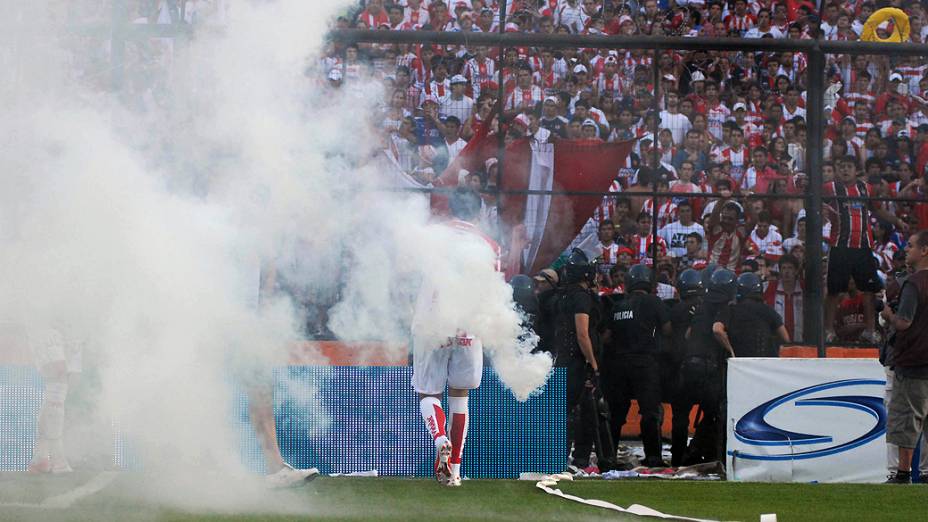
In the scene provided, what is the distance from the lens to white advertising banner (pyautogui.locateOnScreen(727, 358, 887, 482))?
34.0 ft

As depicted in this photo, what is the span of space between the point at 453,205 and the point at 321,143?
3.35m

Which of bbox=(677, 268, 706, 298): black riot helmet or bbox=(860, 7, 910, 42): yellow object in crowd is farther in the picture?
bbox=(860, 7, 910, 42): yellow object in crowd

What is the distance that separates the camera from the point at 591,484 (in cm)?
935

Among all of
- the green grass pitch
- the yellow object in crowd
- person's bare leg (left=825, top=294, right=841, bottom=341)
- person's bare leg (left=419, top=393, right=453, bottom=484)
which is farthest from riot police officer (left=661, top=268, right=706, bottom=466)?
the yellow object in crowd

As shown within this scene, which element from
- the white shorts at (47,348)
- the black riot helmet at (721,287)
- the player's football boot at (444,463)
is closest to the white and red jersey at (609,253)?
the black riot helmet at (721,287)

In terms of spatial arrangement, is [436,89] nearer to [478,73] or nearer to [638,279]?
[478,73]

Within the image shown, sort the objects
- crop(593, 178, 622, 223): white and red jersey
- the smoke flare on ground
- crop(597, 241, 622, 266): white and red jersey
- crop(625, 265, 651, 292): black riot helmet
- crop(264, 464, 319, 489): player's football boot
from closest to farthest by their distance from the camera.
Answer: the smoke flare on ground < crop(264, 464, 319, 489): player's football boot < crop(625, 265, 651, 292): black riot helmet < crop(593, 178, 622, 223): white and red jersey < crop(597, 241, 622, 266): white and red jersey

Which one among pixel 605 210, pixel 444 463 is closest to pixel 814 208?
pixel 605 210

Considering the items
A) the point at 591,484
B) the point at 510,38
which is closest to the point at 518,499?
the point at 591,484

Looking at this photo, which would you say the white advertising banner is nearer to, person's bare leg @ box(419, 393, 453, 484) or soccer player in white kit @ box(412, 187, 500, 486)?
soccer player in white kit @ box(412, 187, 500, 486)

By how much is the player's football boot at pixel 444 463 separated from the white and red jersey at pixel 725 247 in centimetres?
546

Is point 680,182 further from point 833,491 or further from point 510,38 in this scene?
point 833,491

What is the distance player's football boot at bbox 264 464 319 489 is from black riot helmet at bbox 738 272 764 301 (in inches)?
199

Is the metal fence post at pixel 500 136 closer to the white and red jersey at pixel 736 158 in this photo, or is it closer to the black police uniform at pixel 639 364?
the black police uniform at pixel 639 364
